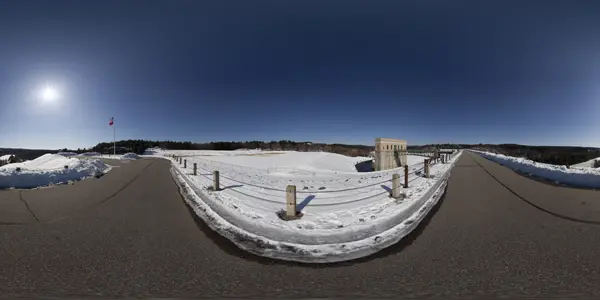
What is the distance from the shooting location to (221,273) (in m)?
3.79

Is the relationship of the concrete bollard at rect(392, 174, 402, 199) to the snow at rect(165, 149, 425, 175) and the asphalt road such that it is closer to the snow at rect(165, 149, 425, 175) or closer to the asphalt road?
the asphalt road

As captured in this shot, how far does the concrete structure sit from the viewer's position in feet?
133

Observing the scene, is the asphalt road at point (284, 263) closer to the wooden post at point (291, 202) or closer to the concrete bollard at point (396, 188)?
the wooden post at point (291, 202)

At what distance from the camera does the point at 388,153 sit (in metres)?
43.4

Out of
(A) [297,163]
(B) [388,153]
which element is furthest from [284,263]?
(B) [388,153]

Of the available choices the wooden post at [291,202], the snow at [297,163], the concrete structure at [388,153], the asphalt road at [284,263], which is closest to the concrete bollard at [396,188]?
the asphalt road at [284,263]

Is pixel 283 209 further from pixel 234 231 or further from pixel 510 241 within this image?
pixel 510 241

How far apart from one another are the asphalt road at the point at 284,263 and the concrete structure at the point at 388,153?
34.2 meters

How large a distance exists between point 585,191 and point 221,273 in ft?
46.2

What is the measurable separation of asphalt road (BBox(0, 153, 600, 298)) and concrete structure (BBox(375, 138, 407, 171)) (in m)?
34.2

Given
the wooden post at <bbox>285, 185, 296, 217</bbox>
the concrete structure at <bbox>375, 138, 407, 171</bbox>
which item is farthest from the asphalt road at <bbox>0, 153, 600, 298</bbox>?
the concrete structure at <bbox>375, 138, 407, 171</bbox>

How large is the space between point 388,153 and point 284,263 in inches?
1641

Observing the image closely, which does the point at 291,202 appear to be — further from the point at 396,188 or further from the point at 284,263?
the point at 396,188

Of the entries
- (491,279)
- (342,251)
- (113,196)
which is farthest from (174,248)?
(113,196)
